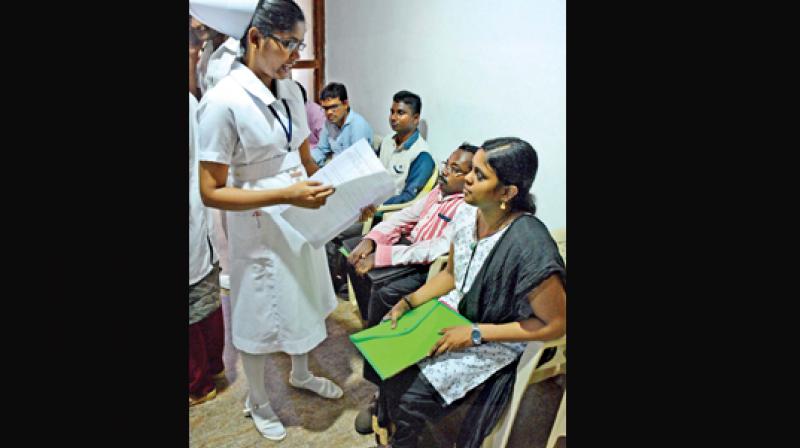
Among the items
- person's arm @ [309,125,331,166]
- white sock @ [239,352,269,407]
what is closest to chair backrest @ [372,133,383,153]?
person's arm @ [309,125,331,166]

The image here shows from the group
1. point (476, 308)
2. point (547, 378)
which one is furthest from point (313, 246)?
point (547, 378)

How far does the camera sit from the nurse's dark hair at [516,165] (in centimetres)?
174

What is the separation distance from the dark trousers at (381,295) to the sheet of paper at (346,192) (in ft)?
0.50

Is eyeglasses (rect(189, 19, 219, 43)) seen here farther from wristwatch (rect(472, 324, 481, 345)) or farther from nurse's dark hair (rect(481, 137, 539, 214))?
wristwatch (rect(472, 324, 481, 345))

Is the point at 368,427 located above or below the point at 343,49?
below

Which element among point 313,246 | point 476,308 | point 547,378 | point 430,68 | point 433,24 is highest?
point 433,24

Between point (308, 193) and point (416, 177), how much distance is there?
31 centimetres

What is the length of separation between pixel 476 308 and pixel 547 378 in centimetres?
28

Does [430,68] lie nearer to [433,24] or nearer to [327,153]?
[433,24]

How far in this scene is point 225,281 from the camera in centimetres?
186

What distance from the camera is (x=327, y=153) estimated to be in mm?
1841

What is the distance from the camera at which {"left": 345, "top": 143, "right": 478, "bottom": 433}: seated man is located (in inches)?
72.8

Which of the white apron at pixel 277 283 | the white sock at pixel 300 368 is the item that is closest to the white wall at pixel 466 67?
the white apron at pixel 277 283

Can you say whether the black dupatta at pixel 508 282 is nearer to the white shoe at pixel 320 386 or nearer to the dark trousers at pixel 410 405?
the dark trousers at pixel 410 405
